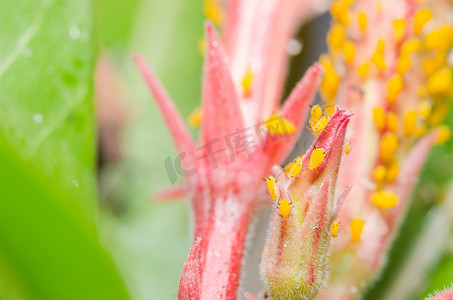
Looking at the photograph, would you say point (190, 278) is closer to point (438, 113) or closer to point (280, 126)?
point (280, 126)

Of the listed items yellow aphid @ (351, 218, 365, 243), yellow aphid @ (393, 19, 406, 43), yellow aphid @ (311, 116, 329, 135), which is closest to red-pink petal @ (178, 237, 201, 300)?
Answer: yellow aphid @ (311, 116, 329, 135)

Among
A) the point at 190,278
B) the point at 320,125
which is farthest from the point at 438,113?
the point at 190,278


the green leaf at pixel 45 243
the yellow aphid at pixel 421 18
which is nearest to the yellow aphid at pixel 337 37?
the yellow aphid at pixel 421 18

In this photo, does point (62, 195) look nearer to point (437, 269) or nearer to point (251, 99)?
point (251, 99)

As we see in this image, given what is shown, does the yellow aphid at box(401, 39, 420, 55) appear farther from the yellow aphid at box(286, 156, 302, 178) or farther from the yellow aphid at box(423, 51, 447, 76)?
the yellow aphid at box(286, 156, 302, 178)

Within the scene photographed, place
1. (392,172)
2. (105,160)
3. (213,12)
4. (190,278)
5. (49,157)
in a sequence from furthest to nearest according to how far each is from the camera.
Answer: (105,160)
(213,12)
(392,172)
(49,157)
(190,278)

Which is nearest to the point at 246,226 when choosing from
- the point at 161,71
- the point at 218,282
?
the point at 218,282

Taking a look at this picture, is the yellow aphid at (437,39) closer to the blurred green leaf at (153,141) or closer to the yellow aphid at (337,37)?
the yellow aphid at (337,37)
